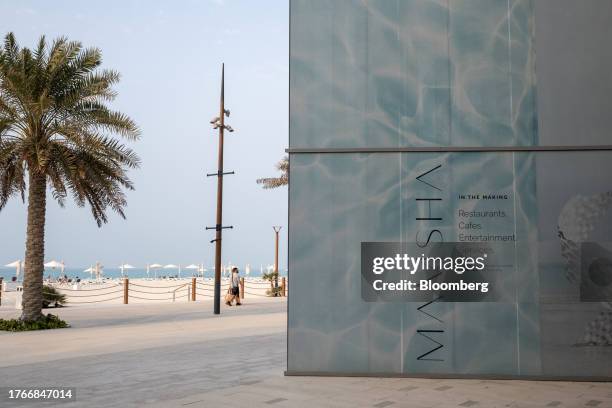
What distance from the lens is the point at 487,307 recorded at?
876 cm

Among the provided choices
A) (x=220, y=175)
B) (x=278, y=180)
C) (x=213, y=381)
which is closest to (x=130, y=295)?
(x=278, y=180)

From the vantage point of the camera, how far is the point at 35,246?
1738cm

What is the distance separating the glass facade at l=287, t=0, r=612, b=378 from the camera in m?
8.70

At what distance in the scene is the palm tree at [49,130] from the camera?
56.1ft

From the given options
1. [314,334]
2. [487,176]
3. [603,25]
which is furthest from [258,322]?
[603,25]

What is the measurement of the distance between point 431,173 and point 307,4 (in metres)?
3.27

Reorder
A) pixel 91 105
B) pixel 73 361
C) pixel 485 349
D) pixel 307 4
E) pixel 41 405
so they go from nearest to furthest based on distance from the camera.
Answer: pixel 41 405 < pixel 485 349 < pixel 307 4 < pixel 73 361 < pixel 91 105

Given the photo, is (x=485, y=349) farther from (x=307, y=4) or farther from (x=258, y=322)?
(x=258, y=322)

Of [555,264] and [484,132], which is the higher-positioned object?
[484,132]

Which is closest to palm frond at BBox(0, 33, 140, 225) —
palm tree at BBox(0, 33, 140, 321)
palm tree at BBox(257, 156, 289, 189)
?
palm tree at BBox(0, 33, 140, 321)

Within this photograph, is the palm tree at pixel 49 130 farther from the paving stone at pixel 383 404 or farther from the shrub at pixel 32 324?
the paving stone at pixel 383 404

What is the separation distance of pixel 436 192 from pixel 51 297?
A: 22193mm

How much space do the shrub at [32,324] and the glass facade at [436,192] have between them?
10936mm

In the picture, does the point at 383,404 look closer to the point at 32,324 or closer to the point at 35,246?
the point at 32,324
